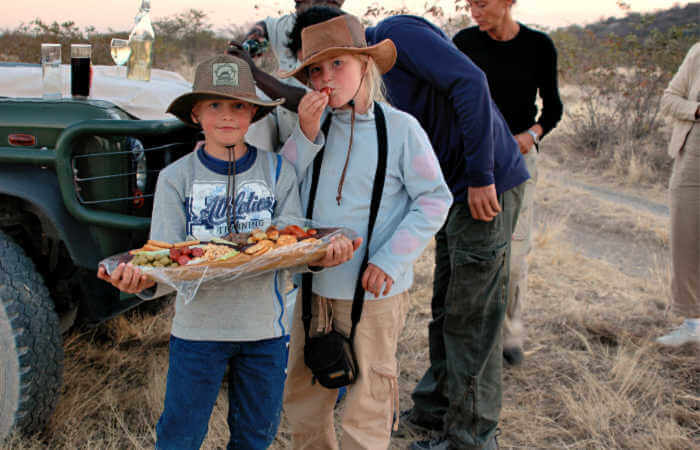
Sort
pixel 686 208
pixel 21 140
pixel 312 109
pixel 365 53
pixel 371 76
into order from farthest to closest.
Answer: pixel 686 208 → pixel 21 140 → pixel 371 76 → pixel 365 53 → pixel 312 109

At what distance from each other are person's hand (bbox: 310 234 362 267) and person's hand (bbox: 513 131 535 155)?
1750 millimetres

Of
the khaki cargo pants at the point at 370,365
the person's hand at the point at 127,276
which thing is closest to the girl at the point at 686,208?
the khaki cargo pants at the point at 370,365

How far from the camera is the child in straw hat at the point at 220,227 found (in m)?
1.97

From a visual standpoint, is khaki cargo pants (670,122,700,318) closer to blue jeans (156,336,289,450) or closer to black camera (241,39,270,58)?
black camera (241,39,270,58)

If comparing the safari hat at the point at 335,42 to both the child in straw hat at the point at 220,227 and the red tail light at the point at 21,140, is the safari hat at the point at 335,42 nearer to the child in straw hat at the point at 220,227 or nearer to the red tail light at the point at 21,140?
the child in straw hat at the point at 220,227

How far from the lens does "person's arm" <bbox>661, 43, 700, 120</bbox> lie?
12.4 ft

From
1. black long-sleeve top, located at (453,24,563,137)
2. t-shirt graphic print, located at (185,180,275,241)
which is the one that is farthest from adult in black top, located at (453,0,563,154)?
t-shirt graphic print, located at (185,180,275,241)

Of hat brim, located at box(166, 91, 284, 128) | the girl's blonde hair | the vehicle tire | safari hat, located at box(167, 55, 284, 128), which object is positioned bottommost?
the vehicle tire

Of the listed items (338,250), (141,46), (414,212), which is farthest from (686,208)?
(141,46)

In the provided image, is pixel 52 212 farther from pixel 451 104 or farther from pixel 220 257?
pixel 451 104

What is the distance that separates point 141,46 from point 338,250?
2.09m

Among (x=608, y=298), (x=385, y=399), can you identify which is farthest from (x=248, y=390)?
(x=608, y=298)

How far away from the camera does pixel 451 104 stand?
7.75ft

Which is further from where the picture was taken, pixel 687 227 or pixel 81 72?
pixel 687 227
